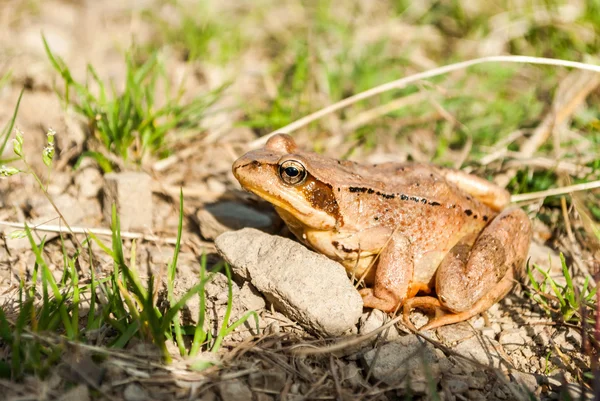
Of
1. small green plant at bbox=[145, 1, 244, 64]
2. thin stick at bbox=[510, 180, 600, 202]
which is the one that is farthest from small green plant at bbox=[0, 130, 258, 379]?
small green plant at bbox=[145, 1, 244, 64]

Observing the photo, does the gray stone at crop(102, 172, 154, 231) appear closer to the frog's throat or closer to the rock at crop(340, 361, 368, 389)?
Result: the frog's throat

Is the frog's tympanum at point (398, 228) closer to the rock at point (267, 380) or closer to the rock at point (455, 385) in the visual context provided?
the rock at point (455, 385)

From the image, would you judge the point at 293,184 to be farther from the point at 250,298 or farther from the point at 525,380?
the point at 525,380

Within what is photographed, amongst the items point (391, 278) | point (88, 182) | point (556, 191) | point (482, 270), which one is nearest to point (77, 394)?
point (391, 278)

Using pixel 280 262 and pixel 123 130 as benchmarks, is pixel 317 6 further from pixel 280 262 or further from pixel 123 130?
pixel 280 262

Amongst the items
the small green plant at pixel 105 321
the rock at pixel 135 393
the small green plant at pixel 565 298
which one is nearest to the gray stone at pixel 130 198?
the small green plant at pixel 105 321
